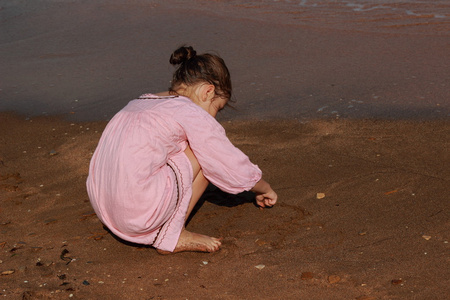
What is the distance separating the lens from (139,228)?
3049 mm

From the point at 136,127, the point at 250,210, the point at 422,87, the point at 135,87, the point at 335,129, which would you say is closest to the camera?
the point at 136,127

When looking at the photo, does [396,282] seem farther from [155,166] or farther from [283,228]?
[155,166]

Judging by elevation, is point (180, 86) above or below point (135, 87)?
above

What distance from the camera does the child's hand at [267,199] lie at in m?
3.51

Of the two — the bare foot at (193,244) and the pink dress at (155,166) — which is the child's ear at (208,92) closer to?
the pink dress at (155,166)

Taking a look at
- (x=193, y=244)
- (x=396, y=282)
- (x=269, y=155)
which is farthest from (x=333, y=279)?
(x=269, y=155)

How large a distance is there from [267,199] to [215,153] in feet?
2.08

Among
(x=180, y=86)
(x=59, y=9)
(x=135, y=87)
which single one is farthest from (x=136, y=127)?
(x=59, y=9)

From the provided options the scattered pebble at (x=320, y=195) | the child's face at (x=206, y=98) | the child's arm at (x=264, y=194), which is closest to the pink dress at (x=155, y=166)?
the child's face at (x=206, y=98)

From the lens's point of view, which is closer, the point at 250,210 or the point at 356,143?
the point at 250,210

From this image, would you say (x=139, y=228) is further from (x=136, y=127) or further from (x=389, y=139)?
(x=389, y=139)

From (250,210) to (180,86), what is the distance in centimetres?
96

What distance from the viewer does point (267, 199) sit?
3562 mm

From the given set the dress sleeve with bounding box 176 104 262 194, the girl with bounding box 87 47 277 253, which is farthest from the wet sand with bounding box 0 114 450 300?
the dress sleeve with bounding box 176 104 262 194
